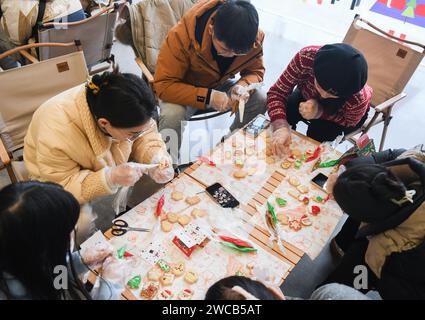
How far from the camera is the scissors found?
143 centimetres

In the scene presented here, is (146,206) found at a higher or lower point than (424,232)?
lower

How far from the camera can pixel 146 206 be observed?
1.57 metres

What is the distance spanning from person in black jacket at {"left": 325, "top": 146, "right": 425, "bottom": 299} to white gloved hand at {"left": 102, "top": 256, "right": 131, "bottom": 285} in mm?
969

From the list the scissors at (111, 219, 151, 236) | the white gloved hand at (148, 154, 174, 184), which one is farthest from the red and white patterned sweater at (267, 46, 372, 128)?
the scissors at (111, 219, 151, 236)

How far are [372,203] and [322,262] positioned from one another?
0.96m

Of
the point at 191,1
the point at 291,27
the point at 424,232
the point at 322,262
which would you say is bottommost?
the point at 322,262

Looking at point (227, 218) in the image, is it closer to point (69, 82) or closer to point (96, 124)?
point (96, 124)

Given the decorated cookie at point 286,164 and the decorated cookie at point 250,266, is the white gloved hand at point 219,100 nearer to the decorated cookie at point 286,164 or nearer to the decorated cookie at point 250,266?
the decorated cookie at point 286,164

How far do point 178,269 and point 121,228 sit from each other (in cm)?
32

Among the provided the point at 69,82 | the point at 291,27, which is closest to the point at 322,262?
the point at 69,82

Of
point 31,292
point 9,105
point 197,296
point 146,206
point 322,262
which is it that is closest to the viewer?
A: point 31,292

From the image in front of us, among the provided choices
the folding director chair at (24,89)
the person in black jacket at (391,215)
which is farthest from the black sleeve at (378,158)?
the folding director chair at (24,89)

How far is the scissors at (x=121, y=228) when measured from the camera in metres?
1.43

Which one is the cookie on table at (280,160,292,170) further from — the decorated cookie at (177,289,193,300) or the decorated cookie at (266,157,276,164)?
the decorated cookie at (177,289,193,300)
